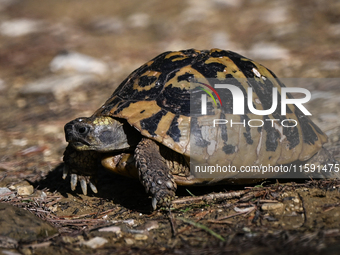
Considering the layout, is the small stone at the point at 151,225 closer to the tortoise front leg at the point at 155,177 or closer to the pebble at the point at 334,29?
the tortoise front leg at the point at 155,177

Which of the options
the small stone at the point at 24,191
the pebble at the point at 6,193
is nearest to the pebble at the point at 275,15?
the small stone at the point at 24,191

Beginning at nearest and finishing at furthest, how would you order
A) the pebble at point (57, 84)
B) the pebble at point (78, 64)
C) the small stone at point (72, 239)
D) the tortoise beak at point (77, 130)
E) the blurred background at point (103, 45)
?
the small stone at point (72, 239)
the tortoise beak at point (77, 130)
the blurred background at point (103, 45)
the pebble at point (57, 84)
the pebble at point (78, 64)

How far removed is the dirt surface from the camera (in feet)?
9.42

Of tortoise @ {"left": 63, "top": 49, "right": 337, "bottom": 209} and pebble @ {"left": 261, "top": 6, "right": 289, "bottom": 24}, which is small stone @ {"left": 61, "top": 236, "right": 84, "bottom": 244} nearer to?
tortoise @ {"left": 63, "top": 49, "right": 337, "bottom": 209}

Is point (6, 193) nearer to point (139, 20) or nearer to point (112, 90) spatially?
point (112, 90)

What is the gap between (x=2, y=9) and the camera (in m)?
12.4

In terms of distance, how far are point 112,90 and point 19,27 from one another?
18.5 feet

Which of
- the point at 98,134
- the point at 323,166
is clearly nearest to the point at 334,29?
the point at 323,166

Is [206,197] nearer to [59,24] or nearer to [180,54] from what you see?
[180,54]

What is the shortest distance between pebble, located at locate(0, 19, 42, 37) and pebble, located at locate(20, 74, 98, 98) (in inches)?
148

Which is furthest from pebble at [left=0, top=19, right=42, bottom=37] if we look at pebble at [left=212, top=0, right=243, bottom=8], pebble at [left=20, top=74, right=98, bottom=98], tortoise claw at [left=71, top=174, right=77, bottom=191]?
tortoise claw at [left=71, top=174, right=77, bottom=191]

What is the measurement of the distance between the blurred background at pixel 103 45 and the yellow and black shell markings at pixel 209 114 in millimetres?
1483

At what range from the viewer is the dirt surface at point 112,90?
287cm

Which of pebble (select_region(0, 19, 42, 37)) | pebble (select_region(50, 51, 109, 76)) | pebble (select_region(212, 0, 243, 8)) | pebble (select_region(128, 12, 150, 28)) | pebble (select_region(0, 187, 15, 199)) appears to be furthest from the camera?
pebble (select_region(212, 0, 243, 8))
